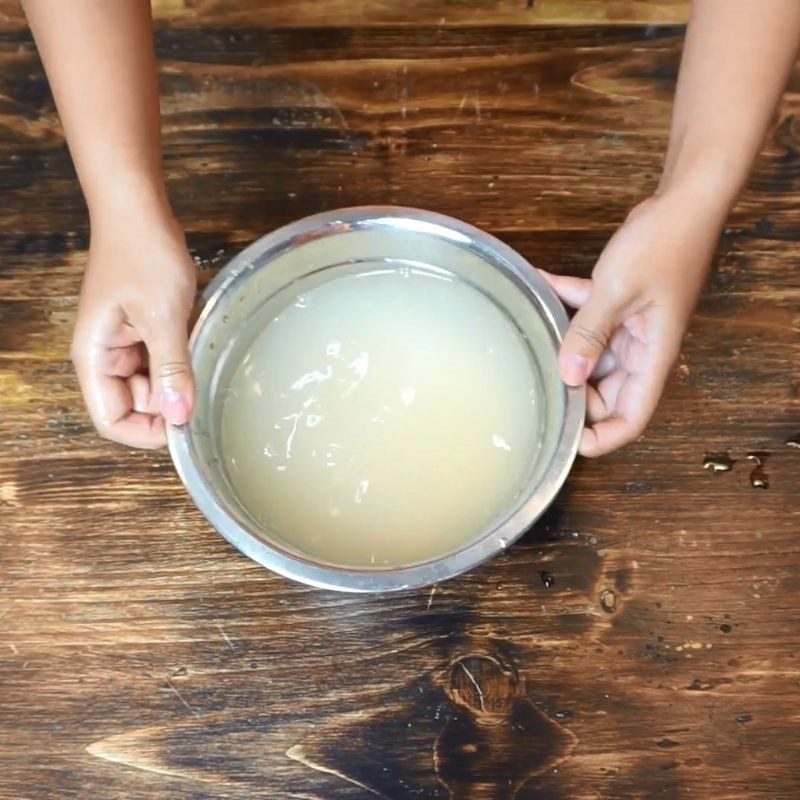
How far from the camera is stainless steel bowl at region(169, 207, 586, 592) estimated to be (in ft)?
2.18

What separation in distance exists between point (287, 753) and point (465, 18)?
689 millimetres

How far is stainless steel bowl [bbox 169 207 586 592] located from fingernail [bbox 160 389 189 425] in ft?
0.06

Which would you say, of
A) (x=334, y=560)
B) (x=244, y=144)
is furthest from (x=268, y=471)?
(x=244, y=144)

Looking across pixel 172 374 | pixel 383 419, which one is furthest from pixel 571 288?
pixel 172 374

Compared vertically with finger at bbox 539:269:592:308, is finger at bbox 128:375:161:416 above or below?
below

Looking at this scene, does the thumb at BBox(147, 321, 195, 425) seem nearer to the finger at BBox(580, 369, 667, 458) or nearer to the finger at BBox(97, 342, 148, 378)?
the finger at BBox(97, 342, 148, 378)

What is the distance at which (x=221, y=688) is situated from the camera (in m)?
0.76

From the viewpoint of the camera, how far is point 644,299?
0.72 m

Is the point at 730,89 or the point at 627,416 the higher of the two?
the point at 730,89

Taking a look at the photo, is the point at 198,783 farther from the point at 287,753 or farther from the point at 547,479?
the point at 547,479

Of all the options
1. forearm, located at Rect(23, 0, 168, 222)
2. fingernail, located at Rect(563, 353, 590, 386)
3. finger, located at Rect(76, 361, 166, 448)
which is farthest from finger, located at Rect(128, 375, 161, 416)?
fingernail, located at Rect(563, 353, 590, 386)

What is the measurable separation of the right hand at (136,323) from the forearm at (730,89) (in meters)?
A: 0.38

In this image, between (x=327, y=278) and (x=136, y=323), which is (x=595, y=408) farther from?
(x=136, y=323)

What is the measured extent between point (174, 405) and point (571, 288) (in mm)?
323
